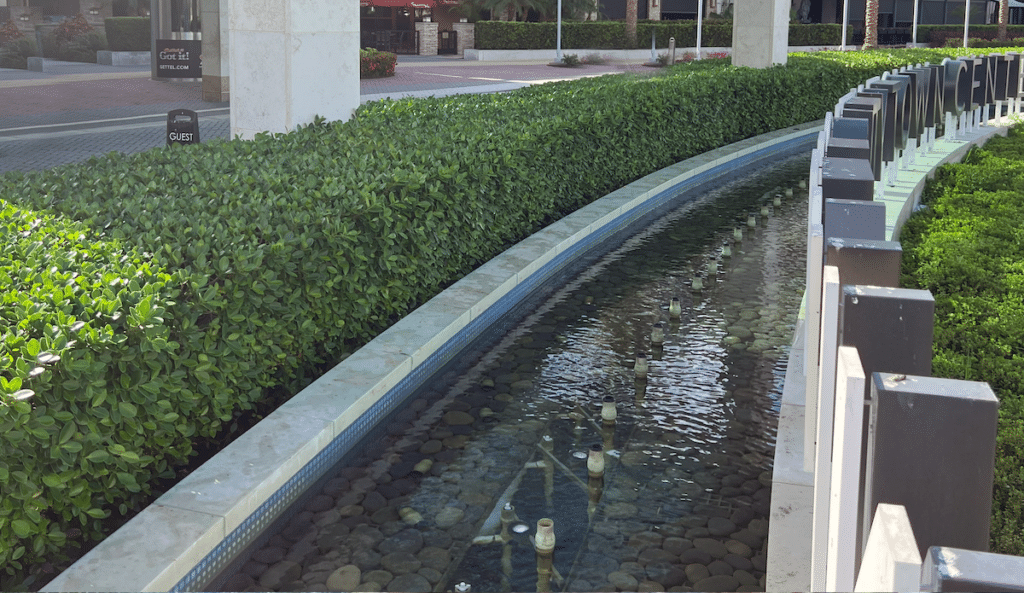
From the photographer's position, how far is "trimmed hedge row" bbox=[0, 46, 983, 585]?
4.23 meters

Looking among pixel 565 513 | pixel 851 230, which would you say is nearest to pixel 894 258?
pixel 851 230

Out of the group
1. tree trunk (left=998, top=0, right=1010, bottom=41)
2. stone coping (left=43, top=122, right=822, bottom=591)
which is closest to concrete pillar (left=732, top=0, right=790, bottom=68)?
stone coping (left=43, top=122, right=822, bottom=591)

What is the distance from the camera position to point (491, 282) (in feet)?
26.3

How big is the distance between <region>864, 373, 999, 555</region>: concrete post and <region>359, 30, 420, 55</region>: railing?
140 feet

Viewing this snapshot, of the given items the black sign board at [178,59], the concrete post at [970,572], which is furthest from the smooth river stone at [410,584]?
the black sign board at [178,59]

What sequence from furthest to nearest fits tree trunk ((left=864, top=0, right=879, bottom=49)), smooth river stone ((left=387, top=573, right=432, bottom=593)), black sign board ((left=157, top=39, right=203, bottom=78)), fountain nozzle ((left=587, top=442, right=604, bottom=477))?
tree trunk ((left=864, top=0, right=879, bottom=49)) < black sign board ((left=157, top=39, right=203, bottom=78)) < fountain nozzle ((left=587, top=442, right=604, bottom=477)) < smooth river stone ((left=387, top=573, right=432, bottom=593))

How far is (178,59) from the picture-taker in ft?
70.3

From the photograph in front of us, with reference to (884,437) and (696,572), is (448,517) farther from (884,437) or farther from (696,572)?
(884,437)

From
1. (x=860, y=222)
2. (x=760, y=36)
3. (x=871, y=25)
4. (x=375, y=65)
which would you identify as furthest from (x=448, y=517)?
(x=871, y=25)

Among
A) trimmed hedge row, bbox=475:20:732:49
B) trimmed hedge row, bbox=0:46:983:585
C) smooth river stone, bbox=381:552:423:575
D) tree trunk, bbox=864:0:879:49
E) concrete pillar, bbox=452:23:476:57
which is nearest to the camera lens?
trimmed hedge row, bbox=0:46:983:585

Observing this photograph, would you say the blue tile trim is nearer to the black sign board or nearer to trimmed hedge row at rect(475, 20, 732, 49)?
the black sign board

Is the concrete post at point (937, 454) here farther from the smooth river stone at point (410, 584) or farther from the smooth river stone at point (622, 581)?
the smooth river stone at point (410, 584)

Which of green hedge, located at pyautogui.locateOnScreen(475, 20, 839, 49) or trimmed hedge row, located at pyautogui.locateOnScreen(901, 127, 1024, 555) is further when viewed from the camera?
green hedge, located at pyautogui.locateOnScreen(475, 20, 839, 49)

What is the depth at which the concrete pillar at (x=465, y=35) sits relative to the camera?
43594 millimetres
